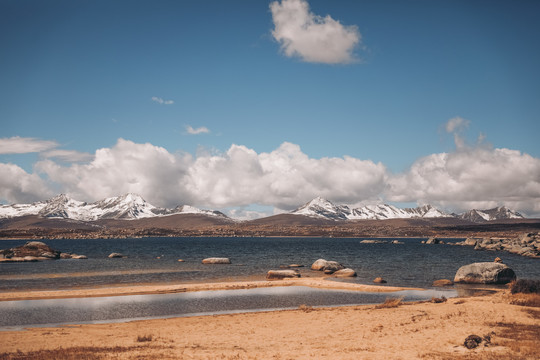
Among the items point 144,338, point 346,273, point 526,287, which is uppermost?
point 526,287

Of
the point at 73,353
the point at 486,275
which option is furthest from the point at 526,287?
the point at 73,353

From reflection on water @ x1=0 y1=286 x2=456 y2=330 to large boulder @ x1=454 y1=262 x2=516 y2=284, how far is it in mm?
7574

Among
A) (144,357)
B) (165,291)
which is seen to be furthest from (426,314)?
(165,291)

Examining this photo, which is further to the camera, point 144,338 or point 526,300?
point 526,300

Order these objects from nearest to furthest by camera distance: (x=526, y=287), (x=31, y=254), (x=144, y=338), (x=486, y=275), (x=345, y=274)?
(x=144, y=338) → (x=526, y=287) → (x=486, y=275) → (x=345, y=274) → (x=31, y=254)

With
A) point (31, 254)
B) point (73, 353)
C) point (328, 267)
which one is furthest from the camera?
point (31, 254)

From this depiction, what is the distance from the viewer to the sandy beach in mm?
19395

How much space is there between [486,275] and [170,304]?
116 ft

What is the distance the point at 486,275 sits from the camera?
47.6 metres

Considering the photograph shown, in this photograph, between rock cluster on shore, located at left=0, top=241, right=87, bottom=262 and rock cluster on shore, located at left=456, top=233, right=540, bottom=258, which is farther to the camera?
rock cluster on shore, located at left=456, top=233, right=540, bottom=258

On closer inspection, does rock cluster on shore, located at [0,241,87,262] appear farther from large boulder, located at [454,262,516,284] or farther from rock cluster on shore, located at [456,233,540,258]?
rock cluster on shore, located at [456,233,540,258]

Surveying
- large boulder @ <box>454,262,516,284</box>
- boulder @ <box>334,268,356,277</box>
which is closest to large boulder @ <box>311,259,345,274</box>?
boulder @ <box>334,268,356,277</box>

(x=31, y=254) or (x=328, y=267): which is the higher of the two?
(x=31, y=254)

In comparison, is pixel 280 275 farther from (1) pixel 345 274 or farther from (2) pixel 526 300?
(2) pixel 526 300
